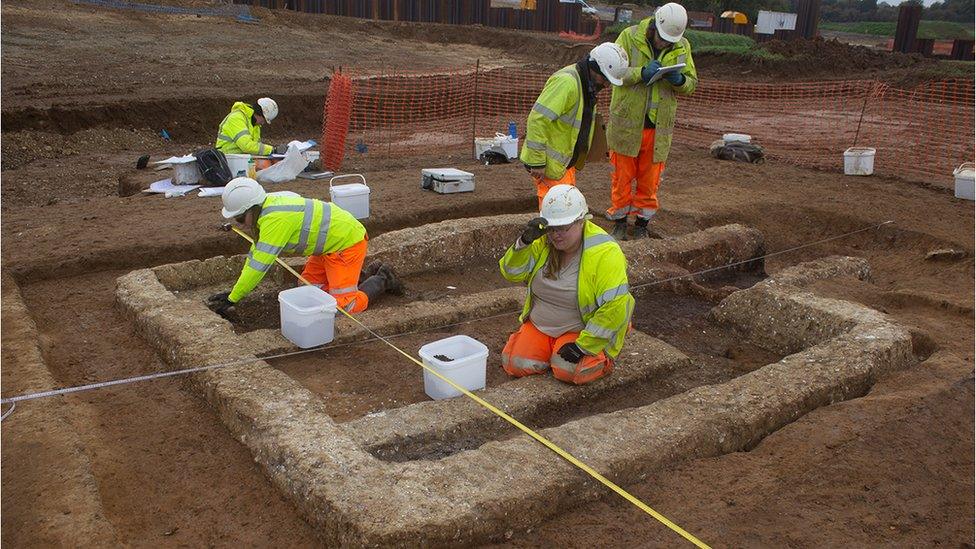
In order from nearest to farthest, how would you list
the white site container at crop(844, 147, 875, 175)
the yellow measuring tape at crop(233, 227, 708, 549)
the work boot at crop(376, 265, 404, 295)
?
the yellow measuring tape at crop(233, 227, 708, 549) → the work boot at crop(376, 265, 404, 295) → the white site container at crop(844, 147, 875, 175)

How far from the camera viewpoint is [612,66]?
5699mm

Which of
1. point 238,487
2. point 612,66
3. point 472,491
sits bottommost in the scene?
point 238,487

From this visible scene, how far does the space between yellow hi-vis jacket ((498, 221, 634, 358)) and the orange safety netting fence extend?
7441 mm

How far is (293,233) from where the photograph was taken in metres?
5.15

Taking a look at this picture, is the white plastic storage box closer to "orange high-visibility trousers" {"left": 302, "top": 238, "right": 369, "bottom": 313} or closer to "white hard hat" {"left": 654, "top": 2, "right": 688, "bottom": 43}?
"white hard hat" {"left": 654, "top": 2, "right": 688, "bottom": 43}

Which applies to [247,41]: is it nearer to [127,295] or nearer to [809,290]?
[127,295]

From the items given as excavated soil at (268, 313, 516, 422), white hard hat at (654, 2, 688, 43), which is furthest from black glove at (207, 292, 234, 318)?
white hard hat at (654, 2, 688, 43)

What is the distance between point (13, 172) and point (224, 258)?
6.03 m

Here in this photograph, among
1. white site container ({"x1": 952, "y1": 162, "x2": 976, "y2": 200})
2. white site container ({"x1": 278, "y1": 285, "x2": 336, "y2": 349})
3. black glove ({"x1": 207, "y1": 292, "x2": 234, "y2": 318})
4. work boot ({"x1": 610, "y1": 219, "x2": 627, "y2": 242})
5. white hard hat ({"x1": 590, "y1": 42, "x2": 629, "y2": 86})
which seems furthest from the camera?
white site container ({"x1": 952, "y1": 162, "x2": 976, "y2": 200})

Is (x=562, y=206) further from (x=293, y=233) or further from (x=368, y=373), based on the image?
(x=293, y=233)

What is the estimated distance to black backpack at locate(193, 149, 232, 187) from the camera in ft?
28.3

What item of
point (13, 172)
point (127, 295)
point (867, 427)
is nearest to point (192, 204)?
point (127, 295)

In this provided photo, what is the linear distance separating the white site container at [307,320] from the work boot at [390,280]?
40.2 inches

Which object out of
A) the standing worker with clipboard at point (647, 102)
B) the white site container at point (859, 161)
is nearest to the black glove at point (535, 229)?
the standing worker with clipboard at point (647, 102)
